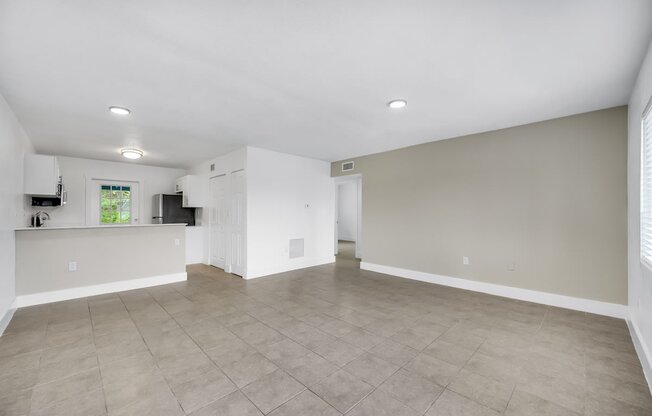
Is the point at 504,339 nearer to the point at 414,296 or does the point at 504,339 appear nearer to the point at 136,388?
the point at 414,296

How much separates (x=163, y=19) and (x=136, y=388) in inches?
98.6

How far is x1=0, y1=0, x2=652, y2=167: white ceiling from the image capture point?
1745mm

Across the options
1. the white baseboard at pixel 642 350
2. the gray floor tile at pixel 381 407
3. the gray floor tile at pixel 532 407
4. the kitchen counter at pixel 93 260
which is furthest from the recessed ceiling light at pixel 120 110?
the white baseboard at pixel 642 350

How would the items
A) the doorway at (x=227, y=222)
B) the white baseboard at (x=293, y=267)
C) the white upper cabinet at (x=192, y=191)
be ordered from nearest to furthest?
the white baseboard at (x=293, y=267)
the doorway at (x=227, y=222)
the white upper cabinet at (x=192, y=191)

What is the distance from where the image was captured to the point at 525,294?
153 inches

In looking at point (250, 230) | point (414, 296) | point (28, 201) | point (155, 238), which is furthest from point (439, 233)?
point (28, 201)

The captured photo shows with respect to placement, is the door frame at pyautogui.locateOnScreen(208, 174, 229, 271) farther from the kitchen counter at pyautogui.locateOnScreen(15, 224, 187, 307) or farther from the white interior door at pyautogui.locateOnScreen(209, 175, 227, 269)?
the kitchen counter at pyautogui.locateOnScreen(15, 224, 187, 307)

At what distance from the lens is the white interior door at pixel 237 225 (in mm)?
Result: 5297

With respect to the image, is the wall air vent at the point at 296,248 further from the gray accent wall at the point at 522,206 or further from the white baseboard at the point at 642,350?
the white baseboard at the point at 642,350

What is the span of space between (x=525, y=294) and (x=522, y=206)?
123cm

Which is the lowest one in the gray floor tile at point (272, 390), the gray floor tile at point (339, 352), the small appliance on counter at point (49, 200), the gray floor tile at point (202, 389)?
the gray floor tile at point (339, 352)

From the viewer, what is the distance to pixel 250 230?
5.16 metres

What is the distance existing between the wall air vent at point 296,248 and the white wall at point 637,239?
489 centimetres

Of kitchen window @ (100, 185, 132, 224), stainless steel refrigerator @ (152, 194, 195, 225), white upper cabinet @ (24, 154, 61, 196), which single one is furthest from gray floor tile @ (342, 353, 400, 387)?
kitchen window @ (100, 185, 132, 224)
